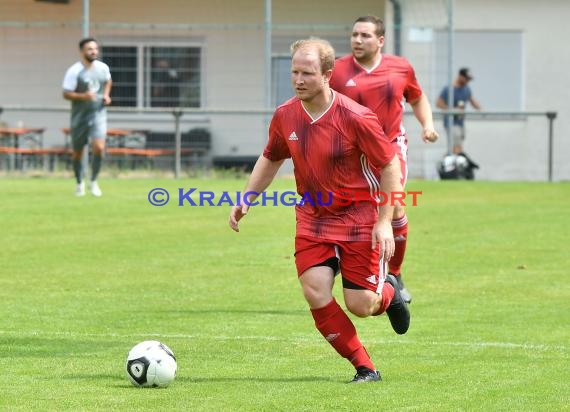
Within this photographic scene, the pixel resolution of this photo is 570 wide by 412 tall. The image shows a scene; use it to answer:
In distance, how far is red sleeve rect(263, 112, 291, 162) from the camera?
8.30 metres

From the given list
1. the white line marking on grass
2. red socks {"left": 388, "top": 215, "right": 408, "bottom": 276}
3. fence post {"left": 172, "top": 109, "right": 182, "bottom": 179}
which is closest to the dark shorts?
fence post {"left": 172, "top": 109, "right": 182, "bottom": 179}

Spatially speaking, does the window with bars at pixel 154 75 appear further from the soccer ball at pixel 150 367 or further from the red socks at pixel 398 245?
the soccer ball at pixel 150 367

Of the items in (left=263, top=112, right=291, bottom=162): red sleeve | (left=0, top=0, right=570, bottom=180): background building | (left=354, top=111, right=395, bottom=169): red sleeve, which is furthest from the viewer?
(left=0, top=0, right=570, bottom=180): background building

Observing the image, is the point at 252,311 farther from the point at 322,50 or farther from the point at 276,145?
the point at 322,50

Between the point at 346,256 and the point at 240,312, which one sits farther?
the point at 240,312

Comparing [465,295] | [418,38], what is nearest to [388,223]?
[465,295]

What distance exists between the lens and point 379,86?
436 inches

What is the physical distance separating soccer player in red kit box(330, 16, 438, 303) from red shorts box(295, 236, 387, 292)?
2.75 m

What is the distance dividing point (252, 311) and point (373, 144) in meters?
3.96

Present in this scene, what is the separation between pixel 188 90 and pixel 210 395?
898 inches

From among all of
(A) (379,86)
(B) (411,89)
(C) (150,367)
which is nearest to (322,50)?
(C) (150,367)

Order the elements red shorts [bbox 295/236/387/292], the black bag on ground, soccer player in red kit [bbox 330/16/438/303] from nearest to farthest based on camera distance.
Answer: red shorts [bbox 295/236/387/292]
soccer player in red kit [bbox 330/16/438/303]
the black bag on ground

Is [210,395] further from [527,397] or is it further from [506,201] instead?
[506,201]

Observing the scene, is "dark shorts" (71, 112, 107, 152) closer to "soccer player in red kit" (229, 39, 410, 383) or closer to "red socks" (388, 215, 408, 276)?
"red socks" (388, 215, 408, 276)
